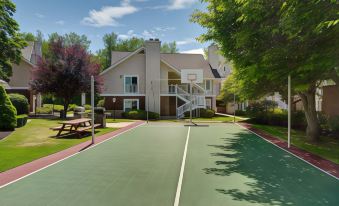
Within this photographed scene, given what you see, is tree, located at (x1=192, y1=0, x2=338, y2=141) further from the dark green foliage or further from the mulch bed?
the dark green foliage

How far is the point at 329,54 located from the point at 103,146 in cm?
1065

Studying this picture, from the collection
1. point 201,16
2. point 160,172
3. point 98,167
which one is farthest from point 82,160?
point 201,16

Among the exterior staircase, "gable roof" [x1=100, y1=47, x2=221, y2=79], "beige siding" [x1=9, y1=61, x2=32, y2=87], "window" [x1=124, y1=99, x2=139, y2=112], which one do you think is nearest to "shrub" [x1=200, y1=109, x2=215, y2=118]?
the exterior staircase

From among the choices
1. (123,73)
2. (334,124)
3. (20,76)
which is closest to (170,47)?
(123,73)

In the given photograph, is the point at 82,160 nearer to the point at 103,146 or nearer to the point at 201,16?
the point at 103,146

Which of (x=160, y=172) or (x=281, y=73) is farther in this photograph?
(x=281, y=73)

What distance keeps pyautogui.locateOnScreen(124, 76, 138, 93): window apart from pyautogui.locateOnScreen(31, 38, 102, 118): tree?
8.65 meters

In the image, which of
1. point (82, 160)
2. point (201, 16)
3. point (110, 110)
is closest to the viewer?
point (82, 160)

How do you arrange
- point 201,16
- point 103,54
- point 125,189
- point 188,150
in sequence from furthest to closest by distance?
1. point 103,54
2. point 201,16
3. point 188,150
4. point 125,189

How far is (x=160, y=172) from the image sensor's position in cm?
983

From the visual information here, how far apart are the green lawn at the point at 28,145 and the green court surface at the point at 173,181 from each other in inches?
62.3

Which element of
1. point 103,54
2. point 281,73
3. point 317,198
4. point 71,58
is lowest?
point 317,198

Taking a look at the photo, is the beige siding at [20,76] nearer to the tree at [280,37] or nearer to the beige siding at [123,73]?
the beige siding at [123,73]

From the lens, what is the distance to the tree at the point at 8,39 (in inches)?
1041
